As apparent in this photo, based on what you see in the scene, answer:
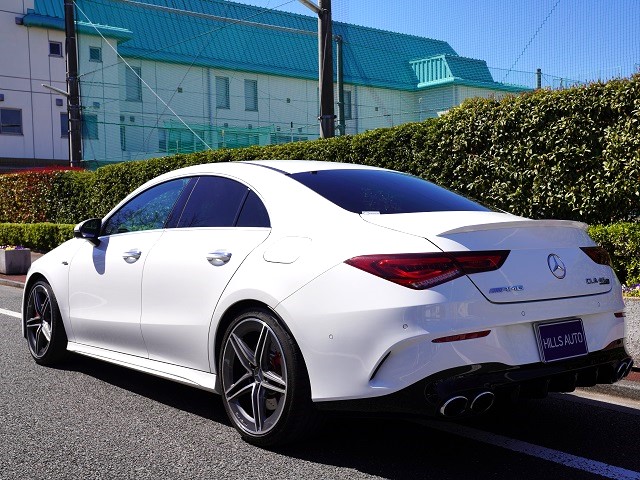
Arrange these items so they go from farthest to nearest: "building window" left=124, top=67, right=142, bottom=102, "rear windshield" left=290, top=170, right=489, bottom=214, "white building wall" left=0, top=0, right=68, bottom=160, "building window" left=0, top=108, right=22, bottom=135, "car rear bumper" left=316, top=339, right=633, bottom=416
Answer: "building window" left=0, top=108, right=22, bottom=135
"white building wall" left=0, top=0, right=68, bottom=160
"building window" left=124, top=67, right=142, bottom=102
"rear windshield" left=290, top=170, right=489, bottom=214
"car rear bumper" left=316, top=339, right=633, bottom=416

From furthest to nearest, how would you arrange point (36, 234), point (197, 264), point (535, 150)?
point (36, 234) → point (535, 150) → point (197, 264)

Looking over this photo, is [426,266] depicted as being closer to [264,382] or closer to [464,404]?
[464,404]

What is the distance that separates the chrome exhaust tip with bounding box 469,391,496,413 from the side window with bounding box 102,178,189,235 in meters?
2.52

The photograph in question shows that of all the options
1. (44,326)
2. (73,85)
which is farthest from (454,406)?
(73,85)

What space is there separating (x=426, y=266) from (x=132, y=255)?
2386mm

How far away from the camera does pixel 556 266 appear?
13.7 feet

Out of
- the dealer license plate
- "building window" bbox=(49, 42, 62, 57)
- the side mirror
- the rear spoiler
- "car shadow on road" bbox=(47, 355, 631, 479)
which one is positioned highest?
"building window" bbox=(49, 42, 62, 57)

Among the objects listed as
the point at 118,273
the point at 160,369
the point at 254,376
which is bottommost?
the point at 160,369

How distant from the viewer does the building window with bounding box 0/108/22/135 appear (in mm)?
39688

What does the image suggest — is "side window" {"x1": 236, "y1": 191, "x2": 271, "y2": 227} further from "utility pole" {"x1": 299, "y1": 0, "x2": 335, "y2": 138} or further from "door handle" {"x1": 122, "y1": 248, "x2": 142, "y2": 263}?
"utility pole" {"x1": 299, "y1": 0, "x2": 335, "y2": 138}

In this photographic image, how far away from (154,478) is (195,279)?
1.26 meters

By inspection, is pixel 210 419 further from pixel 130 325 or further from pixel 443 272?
pixel 443 272

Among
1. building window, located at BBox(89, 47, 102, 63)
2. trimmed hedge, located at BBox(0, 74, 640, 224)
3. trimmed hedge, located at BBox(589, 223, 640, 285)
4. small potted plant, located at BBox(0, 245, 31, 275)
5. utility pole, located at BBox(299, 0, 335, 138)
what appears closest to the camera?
trimmed hedge, located at BBox(589, 223, 640, 285)

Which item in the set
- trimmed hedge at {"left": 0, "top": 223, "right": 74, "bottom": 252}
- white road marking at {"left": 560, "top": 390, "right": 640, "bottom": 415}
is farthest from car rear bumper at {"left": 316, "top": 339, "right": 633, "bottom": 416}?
trimmed hedge at {"left": 0, "top": 223, "right": 74, "bottom": 252}
